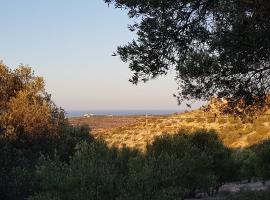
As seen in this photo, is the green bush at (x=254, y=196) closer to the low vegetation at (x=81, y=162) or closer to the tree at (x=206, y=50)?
the low vegetation at (x=81, y=162)

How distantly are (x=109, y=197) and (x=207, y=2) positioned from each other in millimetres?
6051

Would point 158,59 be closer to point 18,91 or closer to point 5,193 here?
point 5,193

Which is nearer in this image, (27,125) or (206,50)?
(206,50)

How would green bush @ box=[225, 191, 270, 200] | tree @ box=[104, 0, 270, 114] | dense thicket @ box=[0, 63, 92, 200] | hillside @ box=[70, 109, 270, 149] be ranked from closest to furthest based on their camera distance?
tree @ box=[104, 0, 270, 114] < green bush @ box=[225, 191, 270, 200] < dense thicket @ box=[0, 63, 92, 200] < hillside @ box=[70, 109, 270, 149]

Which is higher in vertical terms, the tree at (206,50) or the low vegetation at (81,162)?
the tree at (206,50)

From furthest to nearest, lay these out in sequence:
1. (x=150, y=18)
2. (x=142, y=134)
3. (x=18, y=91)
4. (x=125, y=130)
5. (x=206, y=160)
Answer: (x=125, y=130) → (x=142, y=134) → (x=206, y=160) → (x=18, y=91) → (x=150, y=18)

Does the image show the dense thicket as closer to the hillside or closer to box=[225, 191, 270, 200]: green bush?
box=[225, 191, 270, 200]: green bush

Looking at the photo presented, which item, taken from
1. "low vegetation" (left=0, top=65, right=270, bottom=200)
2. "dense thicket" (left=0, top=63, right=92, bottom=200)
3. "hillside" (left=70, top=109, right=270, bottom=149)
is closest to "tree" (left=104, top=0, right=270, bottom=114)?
"low vegetation" (left=0, top=65, right=270, bottom=200)

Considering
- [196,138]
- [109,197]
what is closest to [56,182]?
[109,197]

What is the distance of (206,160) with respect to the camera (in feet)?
92.4

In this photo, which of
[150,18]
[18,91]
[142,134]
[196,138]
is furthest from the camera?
[142,134]

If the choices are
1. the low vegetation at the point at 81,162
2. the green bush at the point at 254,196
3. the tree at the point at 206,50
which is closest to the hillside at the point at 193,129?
the low vegetation at the point at 81,162

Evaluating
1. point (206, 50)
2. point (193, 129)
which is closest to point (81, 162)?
point (206, 50)

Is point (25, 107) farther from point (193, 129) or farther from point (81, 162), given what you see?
point (193, 129)
